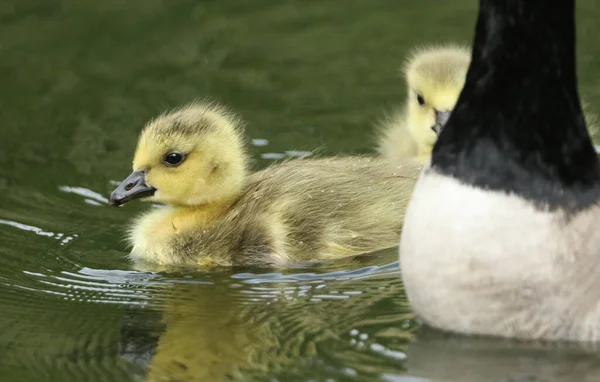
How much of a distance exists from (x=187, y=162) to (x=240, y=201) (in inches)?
11.0

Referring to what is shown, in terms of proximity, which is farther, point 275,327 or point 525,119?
point 275,327

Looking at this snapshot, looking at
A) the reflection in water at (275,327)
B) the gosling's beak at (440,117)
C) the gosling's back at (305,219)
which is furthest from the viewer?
the gosling's beak at (440,117)

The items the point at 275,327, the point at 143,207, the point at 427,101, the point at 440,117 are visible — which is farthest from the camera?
the point at 143,207

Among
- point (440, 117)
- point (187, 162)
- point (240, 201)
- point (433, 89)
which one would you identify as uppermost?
point (433, 89)

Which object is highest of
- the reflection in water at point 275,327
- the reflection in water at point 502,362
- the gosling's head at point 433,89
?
the gosling's head at point 433,89

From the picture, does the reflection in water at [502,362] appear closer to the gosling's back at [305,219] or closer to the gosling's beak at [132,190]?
the gosling's back at [305,219]

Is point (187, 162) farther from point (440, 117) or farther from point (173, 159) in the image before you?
point (440, 117)

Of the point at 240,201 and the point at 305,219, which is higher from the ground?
the point at 240,201

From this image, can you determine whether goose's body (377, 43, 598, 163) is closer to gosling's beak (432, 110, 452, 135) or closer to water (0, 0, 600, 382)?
gosling's beak (432, 110, 452, 135)

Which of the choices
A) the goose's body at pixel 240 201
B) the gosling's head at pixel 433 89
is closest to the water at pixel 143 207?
the goose's body at pixel 240 201

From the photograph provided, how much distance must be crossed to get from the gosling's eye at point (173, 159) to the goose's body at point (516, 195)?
1867mm

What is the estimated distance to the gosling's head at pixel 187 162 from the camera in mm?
5660

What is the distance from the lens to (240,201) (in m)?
5.73

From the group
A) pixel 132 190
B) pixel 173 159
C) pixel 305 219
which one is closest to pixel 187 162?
pixel 173 159
